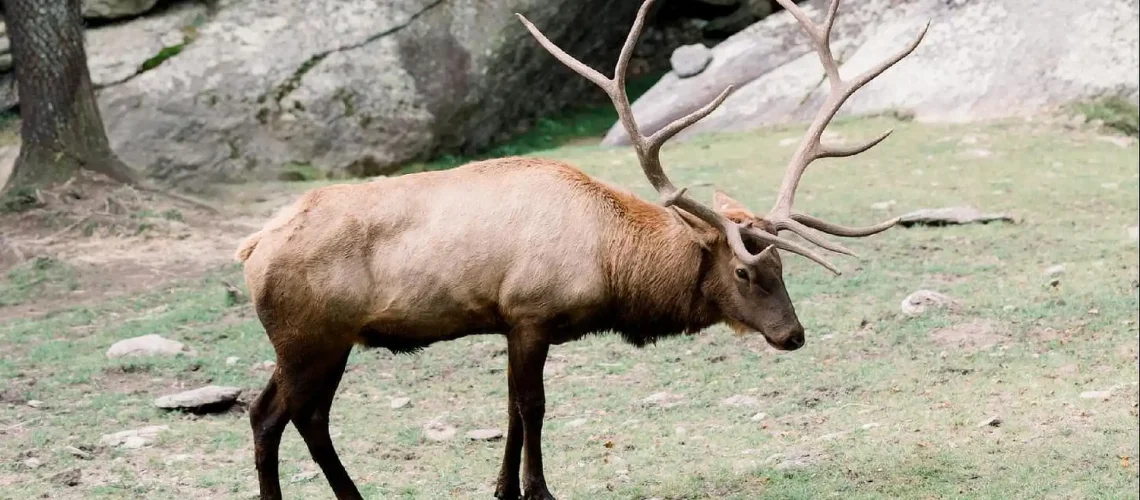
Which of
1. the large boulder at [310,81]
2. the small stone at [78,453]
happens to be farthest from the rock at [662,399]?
the large boulder at [310,81]

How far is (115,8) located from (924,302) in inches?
353

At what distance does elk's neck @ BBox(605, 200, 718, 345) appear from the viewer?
5.47 metres

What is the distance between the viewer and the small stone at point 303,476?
584 cm

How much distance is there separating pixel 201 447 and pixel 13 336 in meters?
2.43

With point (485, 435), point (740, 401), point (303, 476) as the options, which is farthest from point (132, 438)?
point (740, 401)

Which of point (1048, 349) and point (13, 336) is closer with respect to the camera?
point (1048, 349)

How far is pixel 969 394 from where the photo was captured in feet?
21.2

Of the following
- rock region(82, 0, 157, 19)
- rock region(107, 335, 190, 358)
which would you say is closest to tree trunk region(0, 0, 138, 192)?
rock region(82, 0, 157, 19)

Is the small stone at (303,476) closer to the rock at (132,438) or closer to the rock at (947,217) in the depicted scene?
the rock at (132,438)

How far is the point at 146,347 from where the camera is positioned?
→ 758 cm

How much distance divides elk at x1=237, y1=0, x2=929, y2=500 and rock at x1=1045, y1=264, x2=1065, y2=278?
11.0ft

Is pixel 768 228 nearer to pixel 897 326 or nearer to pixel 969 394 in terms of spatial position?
pixel 969 394

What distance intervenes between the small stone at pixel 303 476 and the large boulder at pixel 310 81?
24.3ft

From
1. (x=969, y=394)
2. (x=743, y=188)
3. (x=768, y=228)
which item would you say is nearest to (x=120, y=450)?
(x=768, y=228)
